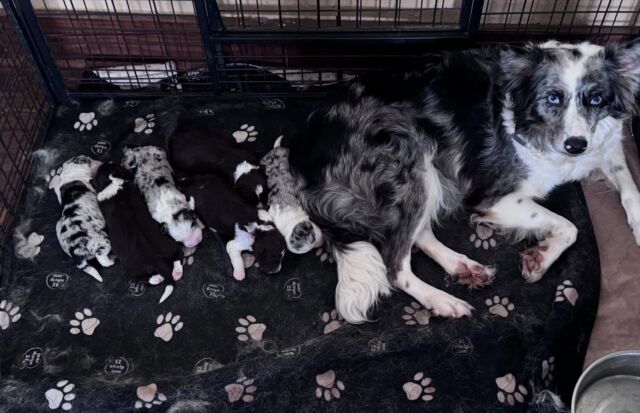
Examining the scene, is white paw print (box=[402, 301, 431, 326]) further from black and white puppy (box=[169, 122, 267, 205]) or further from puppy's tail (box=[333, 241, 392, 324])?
black and white puppy (box=[169, 122, 267, 205])

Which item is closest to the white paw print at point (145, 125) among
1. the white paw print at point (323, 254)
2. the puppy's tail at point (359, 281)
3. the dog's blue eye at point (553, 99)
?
the white paw print at point (323, 254)

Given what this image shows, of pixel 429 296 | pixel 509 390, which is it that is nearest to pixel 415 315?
pixel 429 296

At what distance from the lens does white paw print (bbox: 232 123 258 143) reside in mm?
3074

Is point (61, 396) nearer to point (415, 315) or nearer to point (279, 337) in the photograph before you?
point (279, 337)

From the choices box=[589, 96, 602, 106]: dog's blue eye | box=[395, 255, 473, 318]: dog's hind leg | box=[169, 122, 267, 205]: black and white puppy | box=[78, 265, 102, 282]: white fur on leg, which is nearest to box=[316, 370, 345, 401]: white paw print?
box=[395, 255, 473, 318]: dog's hind leg

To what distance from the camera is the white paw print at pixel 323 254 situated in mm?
2613

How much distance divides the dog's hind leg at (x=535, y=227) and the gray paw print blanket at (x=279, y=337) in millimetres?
58

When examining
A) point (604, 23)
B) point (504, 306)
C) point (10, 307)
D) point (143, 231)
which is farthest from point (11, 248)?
point (604, 23)

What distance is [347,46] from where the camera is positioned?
2998 mm

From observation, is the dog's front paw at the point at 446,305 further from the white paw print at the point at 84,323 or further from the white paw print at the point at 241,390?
the white paw print at the point at 84,323

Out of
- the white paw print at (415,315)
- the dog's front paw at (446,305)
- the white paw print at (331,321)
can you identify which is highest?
the dog's front paw at (446,305)

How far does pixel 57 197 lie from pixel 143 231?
64cm

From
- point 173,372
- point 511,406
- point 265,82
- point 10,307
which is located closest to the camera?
point 511,406

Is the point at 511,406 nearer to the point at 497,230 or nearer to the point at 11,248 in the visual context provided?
the point at 497,230
